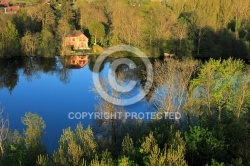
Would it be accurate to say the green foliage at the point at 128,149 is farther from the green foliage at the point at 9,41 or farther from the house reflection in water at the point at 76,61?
the green foliage at the point at 9,41

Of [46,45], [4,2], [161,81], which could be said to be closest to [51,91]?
[46,45]

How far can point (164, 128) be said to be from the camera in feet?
43.9

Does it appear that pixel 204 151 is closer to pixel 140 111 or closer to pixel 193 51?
pixel 140 111

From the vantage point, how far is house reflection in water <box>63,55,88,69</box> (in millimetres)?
34031

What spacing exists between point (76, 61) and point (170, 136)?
24.9 metres

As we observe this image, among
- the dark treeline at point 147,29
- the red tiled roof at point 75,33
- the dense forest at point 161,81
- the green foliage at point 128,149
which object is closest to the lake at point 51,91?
the dense forest at point 161,81

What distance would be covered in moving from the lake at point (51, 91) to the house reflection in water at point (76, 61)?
94 millimetres

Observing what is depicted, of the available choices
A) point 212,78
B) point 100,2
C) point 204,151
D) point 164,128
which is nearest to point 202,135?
point 204,151

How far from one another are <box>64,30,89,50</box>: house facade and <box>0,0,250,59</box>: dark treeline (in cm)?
83

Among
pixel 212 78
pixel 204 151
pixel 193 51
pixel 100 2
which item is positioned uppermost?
pixel 100 2

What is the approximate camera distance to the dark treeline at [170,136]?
1087 cm

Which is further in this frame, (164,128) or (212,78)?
(212,78)

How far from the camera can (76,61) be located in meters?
35.9

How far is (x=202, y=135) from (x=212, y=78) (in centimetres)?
469
